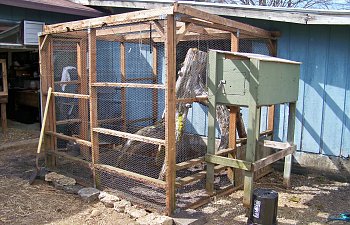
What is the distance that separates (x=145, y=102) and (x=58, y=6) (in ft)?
7.97

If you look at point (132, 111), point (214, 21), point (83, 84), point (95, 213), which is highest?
point (214, 21)

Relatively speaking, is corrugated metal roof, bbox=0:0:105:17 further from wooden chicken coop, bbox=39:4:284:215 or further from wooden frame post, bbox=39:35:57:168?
wooden frame post, bbox=39:35:57:168

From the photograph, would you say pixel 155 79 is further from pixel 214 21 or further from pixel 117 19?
pixel 214 21

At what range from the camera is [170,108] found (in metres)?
3.43

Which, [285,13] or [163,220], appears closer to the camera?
[163,220]

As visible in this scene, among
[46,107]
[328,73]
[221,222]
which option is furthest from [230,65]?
[46,107]

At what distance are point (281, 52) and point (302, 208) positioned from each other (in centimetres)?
241

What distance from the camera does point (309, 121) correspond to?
518 centimetres

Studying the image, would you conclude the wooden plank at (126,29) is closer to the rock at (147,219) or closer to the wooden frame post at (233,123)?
the wooden frame post at (233,123)

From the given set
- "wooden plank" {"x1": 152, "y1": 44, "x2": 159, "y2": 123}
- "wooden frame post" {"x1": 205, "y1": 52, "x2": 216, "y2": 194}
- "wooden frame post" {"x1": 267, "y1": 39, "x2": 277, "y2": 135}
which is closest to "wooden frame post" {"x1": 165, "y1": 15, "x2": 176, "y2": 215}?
"wooden frame post" {"x1": 205, "y1": 52, "x2": 216, "y2": 194}

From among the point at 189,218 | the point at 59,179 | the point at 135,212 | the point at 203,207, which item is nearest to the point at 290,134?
the point at 203,207

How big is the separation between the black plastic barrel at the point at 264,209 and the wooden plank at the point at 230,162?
1.15 feet

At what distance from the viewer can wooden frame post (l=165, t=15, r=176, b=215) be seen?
3.35 m

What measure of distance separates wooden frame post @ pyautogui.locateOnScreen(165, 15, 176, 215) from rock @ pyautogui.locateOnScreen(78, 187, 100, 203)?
105 cm
